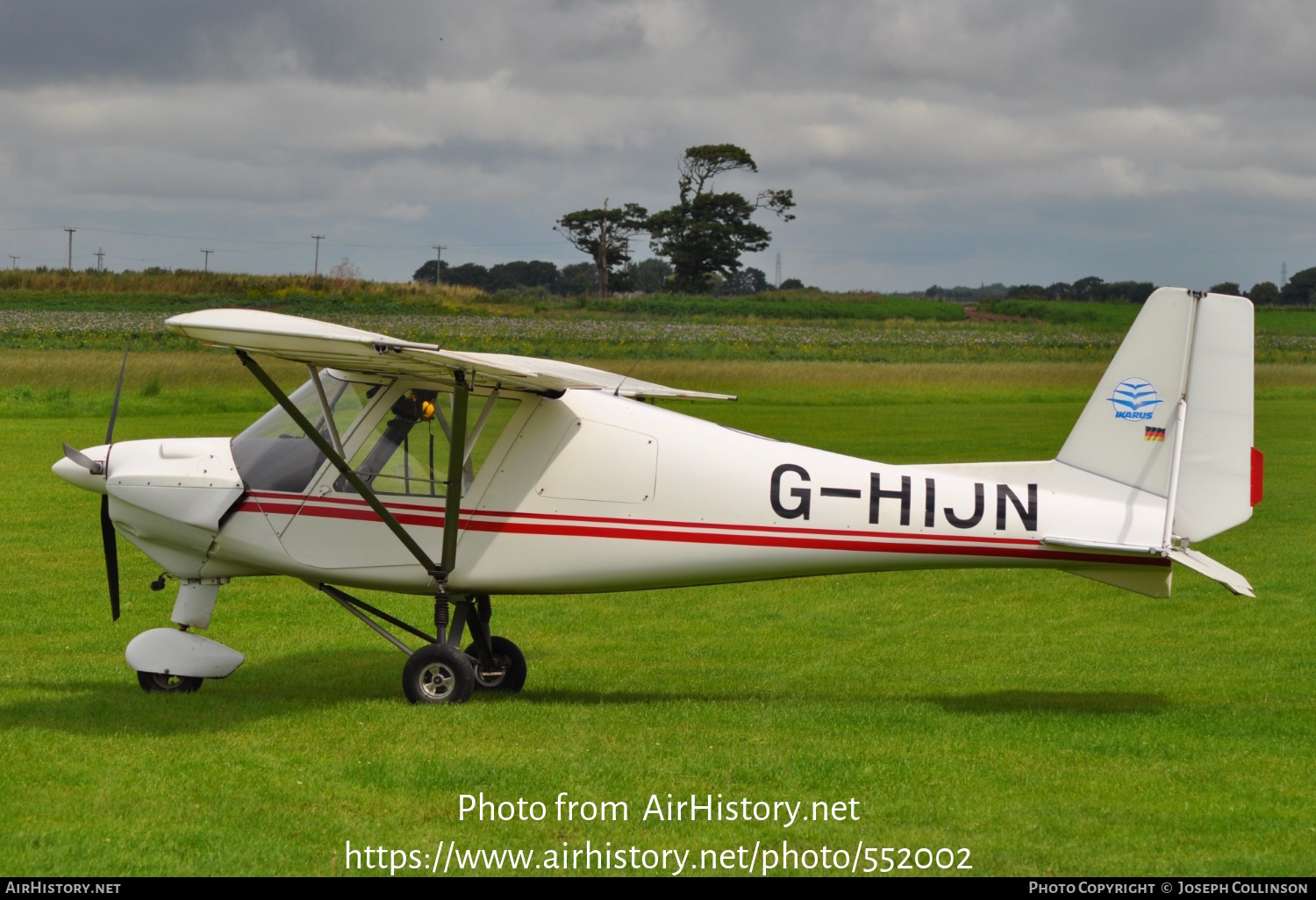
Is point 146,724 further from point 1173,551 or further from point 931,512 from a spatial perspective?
point 1173,551

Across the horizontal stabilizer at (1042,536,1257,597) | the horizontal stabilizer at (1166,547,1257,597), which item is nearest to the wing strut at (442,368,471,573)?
the horizontal stabilizer at (1042,536,1257,597)

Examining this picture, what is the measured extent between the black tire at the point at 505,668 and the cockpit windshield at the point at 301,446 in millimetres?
1825

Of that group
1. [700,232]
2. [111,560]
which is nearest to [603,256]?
[700,232]

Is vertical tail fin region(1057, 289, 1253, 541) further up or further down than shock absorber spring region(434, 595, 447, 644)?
further up

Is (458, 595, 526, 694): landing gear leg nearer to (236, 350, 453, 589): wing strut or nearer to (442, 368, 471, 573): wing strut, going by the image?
(236, 350, 453, 589): wing strut

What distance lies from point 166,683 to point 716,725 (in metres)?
3.94

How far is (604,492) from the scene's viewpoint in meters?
8.47

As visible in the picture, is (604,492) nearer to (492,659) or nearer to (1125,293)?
(492,659)

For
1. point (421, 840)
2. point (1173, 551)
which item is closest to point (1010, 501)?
point (1173, 551)

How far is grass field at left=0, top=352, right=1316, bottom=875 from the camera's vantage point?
5719mm

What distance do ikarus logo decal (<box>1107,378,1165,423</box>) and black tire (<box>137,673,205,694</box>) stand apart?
658 cm

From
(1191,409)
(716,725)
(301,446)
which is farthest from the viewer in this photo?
(301,446)

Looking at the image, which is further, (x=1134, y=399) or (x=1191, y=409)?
(x=1134, y=399)

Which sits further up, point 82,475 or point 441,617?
point 82,475
